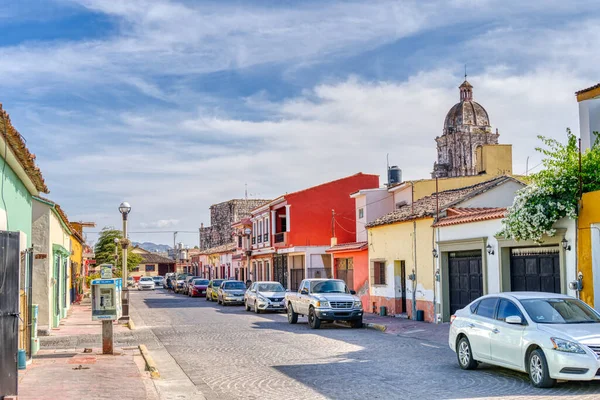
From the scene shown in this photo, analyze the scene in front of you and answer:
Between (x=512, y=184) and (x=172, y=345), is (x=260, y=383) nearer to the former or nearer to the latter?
(x=172, y=345)

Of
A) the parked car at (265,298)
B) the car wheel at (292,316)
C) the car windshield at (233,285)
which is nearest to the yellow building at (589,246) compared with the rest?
the car wheel at (292,316)

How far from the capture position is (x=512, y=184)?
25.8 m

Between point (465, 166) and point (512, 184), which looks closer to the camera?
point (512, 184)

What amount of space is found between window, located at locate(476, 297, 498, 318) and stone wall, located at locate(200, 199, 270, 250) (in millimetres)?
65692

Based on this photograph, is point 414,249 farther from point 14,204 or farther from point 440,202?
point 14,204

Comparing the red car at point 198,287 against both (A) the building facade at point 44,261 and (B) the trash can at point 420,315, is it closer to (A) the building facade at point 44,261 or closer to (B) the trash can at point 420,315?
(A) the building facade at point 44,261

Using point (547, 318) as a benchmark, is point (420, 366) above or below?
below

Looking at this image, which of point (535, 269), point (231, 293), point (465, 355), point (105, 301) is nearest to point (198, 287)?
point (231, 293)

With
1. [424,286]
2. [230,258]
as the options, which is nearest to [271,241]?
[230,258]

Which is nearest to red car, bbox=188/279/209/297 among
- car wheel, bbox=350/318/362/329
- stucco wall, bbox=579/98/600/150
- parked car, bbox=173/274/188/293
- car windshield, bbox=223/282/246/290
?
parked car, bbox=173/274/188/293

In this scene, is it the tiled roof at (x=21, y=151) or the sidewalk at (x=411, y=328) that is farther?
the sidewalk at (x=411, y=328)

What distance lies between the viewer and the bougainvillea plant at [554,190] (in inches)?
663

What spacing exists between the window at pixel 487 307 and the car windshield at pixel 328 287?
11.3 meters

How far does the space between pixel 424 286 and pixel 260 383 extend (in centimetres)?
1336
